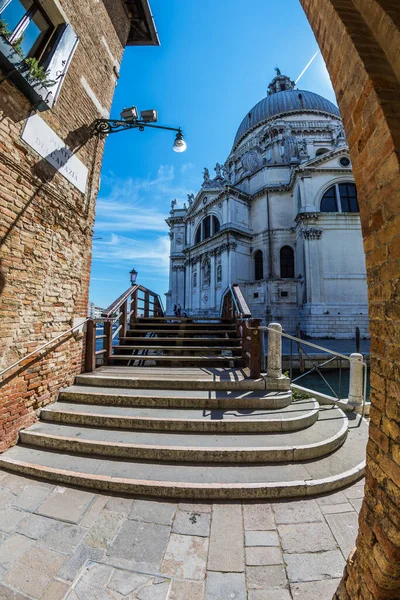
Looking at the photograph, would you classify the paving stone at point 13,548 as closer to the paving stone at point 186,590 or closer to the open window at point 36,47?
the paving stone at point 186,590

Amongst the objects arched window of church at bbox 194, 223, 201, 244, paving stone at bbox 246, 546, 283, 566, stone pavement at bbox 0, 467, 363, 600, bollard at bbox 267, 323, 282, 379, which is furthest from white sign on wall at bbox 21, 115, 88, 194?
arched window of church at bbox 194, 223, 201, 244

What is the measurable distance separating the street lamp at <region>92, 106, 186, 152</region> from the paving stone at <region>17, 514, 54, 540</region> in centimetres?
671

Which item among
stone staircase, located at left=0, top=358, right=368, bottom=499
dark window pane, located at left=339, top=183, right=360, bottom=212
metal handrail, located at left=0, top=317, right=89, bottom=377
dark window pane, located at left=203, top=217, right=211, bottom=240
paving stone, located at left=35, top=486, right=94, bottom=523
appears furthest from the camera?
dark window pane, located at left=203, top=217, right=211, bottom=240

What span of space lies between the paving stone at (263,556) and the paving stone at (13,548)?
1902mm

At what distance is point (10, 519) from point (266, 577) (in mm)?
2451

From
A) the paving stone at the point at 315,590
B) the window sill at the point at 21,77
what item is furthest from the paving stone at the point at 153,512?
the window sill at the point at 21,77

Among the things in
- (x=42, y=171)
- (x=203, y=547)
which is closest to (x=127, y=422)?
(x=203, y=547)

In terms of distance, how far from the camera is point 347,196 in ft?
68.8

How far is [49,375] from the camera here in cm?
442

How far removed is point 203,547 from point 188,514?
0.39 meters

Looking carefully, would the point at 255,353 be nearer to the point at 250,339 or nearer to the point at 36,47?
the point at 250,339

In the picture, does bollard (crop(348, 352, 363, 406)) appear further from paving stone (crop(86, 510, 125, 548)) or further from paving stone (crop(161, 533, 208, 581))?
paving stone (crop(86, 510, 125, 548))

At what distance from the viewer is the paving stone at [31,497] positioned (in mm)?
2645

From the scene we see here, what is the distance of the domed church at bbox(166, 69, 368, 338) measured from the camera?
19484 mm
